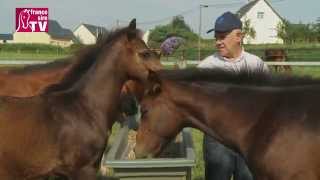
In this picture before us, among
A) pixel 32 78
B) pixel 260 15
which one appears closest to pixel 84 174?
pixel 32 78

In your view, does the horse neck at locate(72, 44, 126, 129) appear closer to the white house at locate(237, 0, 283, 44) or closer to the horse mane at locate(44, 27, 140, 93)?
the horse mane at locate(44, 27, 140, 93)

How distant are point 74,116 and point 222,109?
4.79ft

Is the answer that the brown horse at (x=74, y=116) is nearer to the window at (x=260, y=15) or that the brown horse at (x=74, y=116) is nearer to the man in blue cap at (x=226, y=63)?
the man in blue cap at (x=226, y=63)

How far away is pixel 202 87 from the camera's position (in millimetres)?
4355

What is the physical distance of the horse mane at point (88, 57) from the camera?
5332 millimetres

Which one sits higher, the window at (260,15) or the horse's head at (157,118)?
the window at (260,15)

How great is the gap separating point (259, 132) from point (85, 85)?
1.92 metres

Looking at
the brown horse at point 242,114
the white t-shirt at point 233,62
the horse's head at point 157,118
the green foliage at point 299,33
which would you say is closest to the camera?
the brown horse at point 242,114

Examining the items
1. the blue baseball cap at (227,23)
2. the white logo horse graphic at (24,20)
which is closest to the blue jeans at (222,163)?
the blue baseball cap at (227,23)

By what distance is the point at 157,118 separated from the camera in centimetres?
428

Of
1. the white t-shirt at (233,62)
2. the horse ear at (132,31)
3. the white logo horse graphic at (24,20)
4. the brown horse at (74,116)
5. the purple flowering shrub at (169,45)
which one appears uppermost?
the white logo horse graphic at (24,20)

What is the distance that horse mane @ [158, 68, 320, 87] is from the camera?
4270 millimetres

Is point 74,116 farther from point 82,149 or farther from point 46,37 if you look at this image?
point 46,37

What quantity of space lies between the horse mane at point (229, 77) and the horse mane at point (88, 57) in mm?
1104
